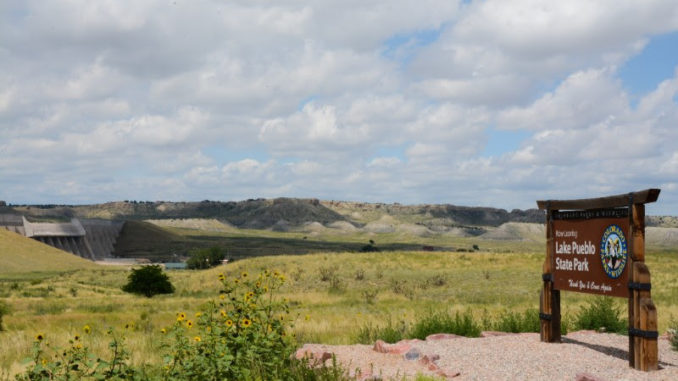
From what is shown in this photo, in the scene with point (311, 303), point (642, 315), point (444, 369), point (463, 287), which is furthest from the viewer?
point (463, 287)

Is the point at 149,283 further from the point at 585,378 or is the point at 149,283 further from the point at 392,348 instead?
the point at 585,378

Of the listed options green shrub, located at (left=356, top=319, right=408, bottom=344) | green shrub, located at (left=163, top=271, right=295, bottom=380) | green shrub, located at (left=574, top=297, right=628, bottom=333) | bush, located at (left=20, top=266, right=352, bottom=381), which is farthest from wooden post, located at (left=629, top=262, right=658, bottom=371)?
green shrub, located at (left=163, top=271, right=295, bottom=380)

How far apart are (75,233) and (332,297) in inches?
4205

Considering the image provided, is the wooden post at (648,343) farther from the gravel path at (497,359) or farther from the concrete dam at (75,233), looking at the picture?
the concrete dam at (75,233)

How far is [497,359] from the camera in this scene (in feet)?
33.9

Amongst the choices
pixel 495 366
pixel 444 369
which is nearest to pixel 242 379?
pixel 444 369

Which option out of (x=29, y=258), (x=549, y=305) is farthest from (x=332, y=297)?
(x=29, y=258)

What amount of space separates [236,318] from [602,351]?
266 inches

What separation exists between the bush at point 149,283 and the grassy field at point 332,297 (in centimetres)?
156

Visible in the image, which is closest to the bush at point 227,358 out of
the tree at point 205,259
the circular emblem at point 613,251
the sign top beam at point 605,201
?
the circular emblem at point 613,251

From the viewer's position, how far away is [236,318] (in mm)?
8648

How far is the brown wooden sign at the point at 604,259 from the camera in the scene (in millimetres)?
10453

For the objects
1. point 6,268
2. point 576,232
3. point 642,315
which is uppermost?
point 576,232

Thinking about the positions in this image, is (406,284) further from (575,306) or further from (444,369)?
(444,369)
